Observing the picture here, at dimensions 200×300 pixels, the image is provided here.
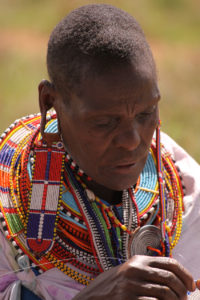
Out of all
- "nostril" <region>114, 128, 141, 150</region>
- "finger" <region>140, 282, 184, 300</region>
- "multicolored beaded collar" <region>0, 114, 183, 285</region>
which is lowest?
A: "finger" <region>140, 282, 184, 300</region>

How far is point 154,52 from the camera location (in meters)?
6.99

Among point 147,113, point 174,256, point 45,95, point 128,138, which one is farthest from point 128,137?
point 174,256

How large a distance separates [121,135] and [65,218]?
18.2 inches

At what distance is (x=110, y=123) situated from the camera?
1953 millimetres

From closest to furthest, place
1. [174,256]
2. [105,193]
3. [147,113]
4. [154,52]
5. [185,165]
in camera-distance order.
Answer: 1. [147,113]
2. [105,193]
3. [174,256]
4. [185,165]
5. [154,52]

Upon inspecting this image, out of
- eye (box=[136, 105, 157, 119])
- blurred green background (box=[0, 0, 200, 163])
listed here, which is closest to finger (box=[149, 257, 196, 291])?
eye (box=[136, 105, 157, 119])

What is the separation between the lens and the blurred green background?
5641mm

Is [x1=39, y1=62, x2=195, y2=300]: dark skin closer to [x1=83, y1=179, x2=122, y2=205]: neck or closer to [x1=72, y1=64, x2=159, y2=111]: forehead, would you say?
[x1=72, y1=64, x2=159, y2=111]: forehead

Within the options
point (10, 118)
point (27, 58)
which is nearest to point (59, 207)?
point (10, 118)

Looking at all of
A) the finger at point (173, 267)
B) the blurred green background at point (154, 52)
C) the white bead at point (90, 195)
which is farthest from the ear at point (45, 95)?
the blurred green background at point (154, 52)

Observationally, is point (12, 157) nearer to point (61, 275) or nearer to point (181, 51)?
point (61, 275)

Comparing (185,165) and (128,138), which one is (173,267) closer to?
(128,138)

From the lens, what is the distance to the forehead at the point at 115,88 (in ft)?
6.17

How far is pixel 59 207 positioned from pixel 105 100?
519mm
